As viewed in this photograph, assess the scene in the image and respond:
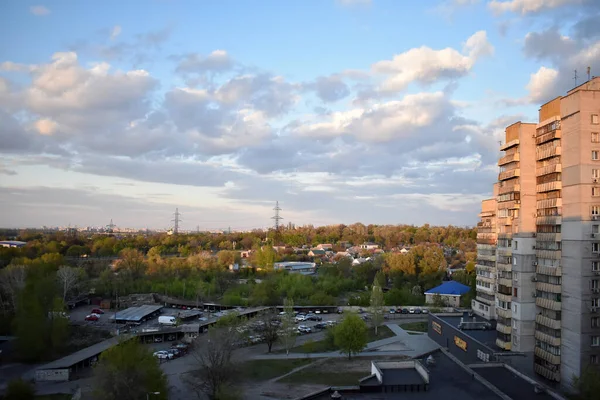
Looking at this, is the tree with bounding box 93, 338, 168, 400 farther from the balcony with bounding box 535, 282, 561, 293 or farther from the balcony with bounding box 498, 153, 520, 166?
the balcony with bounding box 498, 153, 520, 166

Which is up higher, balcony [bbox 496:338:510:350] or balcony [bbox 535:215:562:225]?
balcony [bbox 535:215:562:225]

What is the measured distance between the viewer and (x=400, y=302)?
4456 centimetres

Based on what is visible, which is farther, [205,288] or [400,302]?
[205,288]

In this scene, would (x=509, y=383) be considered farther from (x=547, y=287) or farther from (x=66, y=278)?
(x=66, y=278)

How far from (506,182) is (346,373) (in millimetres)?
12503

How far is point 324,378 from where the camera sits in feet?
76.1

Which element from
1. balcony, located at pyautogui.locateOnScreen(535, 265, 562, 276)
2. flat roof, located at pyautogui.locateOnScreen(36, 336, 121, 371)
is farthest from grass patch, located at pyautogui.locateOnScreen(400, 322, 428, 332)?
flat roof, located at pyautogui.locateOnScreen(36, 336, 121, 371)

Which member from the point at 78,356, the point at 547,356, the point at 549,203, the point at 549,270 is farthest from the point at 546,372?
the point at 78,356

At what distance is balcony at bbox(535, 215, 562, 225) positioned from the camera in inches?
722

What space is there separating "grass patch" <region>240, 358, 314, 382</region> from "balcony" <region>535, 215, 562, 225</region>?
1450 centimetres

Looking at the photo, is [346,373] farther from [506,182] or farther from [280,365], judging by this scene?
[506,182]

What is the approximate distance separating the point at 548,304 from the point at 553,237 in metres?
2.69

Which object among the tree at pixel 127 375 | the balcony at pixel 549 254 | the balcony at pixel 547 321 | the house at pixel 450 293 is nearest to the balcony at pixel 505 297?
the balcony at pixel 547 321

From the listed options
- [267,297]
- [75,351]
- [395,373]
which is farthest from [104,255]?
[395,373]
